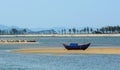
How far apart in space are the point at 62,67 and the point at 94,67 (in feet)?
10.1

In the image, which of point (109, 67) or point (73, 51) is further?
point (73, 51)

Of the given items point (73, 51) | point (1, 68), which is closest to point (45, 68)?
point (1, 68)

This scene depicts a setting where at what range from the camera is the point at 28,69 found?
43188 mm

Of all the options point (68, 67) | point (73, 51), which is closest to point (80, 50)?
point (73, 51)

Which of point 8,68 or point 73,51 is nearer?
point 8,68

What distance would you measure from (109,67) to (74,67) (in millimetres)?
3371

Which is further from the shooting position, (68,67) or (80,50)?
(80,50)

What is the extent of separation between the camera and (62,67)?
4478 centimetres

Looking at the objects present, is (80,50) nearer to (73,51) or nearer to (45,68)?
(73,51)

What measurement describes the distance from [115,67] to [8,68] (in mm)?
10171

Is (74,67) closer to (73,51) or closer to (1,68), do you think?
(1,68)

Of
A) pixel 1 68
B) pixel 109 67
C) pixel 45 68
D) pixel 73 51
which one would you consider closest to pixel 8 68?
pixel 1 68

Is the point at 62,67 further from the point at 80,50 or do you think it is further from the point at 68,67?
the point at 80,50

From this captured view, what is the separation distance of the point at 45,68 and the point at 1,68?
4243 millimetres
